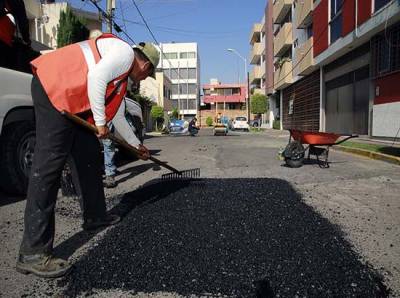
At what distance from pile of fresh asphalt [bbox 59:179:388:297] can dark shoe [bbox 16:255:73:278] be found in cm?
8

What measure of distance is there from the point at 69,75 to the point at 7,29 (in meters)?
2.38

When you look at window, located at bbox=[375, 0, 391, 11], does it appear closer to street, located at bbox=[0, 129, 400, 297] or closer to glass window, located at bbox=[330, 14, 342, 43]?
glass window, located at bbox=[330, 14, 342, 43]

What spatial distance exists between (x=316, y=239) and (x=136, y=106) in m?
5.58

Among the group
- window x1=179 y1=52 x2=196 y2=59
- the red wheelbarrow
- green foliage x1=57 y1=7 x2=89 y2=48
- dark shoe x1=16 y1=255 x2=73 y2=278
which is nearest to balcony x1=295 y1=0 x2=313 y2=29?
green foliage x1=57 y1=7 x2=89 y2=48

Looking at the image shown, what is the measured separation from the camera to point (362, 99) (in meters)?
16.6

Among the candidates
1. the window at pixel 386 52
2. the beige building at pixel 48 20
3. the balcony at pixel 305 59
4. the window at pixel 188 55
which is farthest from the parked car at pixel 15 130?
the window at pixel 188 55

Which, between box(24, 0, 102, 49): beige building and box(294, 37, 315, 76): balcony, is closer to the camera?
box(24, 0, 102, 49): beige building

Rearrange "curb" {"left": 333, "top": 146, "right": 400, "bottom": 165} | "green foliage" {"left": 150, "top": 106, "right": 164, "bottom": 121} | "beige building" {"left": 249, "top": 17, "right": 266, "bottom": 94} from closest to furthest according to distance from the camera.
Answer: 1. "curb" {"left": 333, "top": 146, "right": 400, "bottom": 165}
2. "green foliage" {"left": 150, "top": 106, "right": 164, "bottom": 121}
3. "beige building" {"left": 249, "top": 17, "right": 266, "bottom": 94}

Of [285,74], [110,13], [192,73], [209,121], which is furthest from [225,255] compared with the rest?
[192,73]

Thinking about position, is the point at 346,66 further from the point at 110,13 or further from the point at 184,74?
the point at 184,74

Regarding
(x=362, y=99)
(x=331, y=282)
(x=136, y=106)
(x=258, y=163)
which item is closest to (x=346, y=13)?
(x=362, y=99)

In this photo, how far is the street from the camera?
2.56 meters

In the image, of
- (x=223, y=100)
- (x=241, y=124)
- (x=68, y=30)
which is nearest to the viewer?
(x=68, y=30)

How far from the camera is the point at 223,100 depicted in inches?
3312
